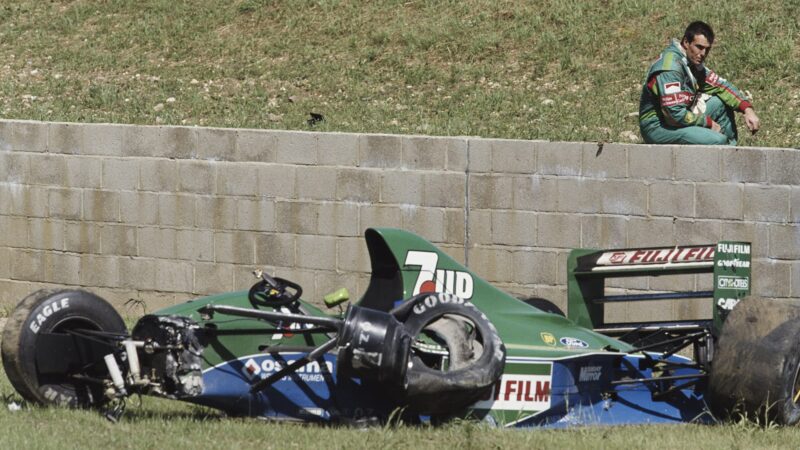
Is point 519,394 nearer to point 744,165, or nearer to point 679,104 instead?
point 744,165

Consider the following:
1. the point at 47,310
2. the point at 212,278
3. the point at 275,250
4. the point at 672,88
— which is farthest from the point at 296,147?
the point at 47,310

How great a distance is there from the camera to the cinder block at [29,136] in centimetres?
1286

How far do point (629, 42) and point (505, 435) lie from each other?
9.63 m

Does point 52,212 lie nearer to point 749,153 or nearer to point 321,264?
point 321,264

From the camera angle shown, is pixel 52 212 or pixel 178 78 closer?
pixel 52 212

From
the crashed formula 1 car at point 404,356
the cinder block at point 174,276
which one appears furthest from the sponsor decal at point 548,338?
the cinder block at point 174,276

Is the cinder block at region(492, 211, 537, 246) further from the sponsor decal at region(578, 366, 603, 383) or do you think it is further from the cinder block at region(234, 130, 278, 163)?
the sponsor decal at region(578, 366, 603, 383)

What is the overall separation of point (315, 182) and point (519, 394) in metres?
4.40

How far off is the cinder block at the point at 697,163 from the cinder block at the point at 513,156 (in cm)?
121

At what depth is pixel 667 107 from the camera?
11344 mm

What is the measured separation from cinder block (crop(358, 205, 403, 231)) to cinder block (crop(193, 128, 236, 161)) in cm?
134

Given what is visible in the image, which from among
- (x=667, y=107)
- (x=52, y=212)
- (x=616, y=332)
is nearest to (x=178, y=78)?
(x=52, y=212)

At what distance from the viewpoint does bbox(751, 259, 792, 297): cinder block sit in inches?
429

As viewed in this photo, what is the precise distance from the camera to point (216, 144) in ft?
40.5
